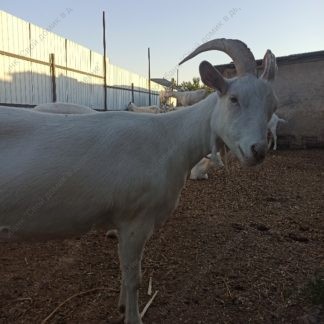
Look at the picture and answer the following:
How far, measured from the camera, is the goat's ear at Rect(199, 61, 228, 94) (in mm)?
2578

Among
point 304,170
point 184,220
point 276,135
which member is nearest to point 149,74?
point 276,135

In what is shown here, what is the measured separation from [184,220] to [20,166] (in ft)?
11.1

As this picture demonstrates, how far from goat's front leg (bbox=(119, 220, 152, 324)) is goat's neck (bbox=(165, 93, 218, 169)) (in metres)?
0.67

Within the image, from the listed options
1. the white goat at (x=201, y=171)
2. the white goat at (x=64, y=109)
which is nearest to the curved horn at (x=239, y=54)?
the white goat at (x=64, y=109)

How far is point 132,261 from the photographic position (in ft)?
9.23

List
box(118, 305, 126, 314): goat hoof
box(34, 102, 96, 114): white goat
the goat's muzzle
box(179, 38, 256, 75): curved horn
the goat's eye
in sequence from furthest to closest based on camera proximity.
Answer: box(34, 102, 96, 114): white goat → box(118, 305, 126, 314): goat hoof → box(179, 38, 256, 75): curved horn → the goat's eye → the goat's muzzle

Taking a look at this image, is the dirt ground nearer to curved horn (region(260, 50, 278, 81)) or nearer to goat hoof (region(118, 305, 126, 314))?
goat hoof (region(118, 305, 126, 314))

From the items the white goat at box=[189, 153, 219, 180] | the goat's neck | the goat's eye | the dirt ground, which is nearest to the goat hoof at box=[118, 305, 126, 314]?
the dirt ground

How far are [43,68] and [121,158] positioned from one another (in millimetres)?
11115

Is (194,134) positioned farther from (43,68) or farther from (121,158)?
(43,68)

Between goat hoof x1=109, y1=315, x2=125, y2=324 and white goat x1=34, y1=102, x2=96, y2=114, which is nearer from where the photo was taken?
goat hoof x1=109, y1=315, x2=125, y2=324

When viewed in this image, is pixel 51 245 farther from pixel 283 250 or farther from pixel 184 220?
pixel 283 250

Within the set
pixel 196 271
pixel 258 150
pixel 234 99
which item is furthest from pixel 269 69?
pixel 196 271

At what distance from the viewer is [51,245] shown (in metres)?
4.36
